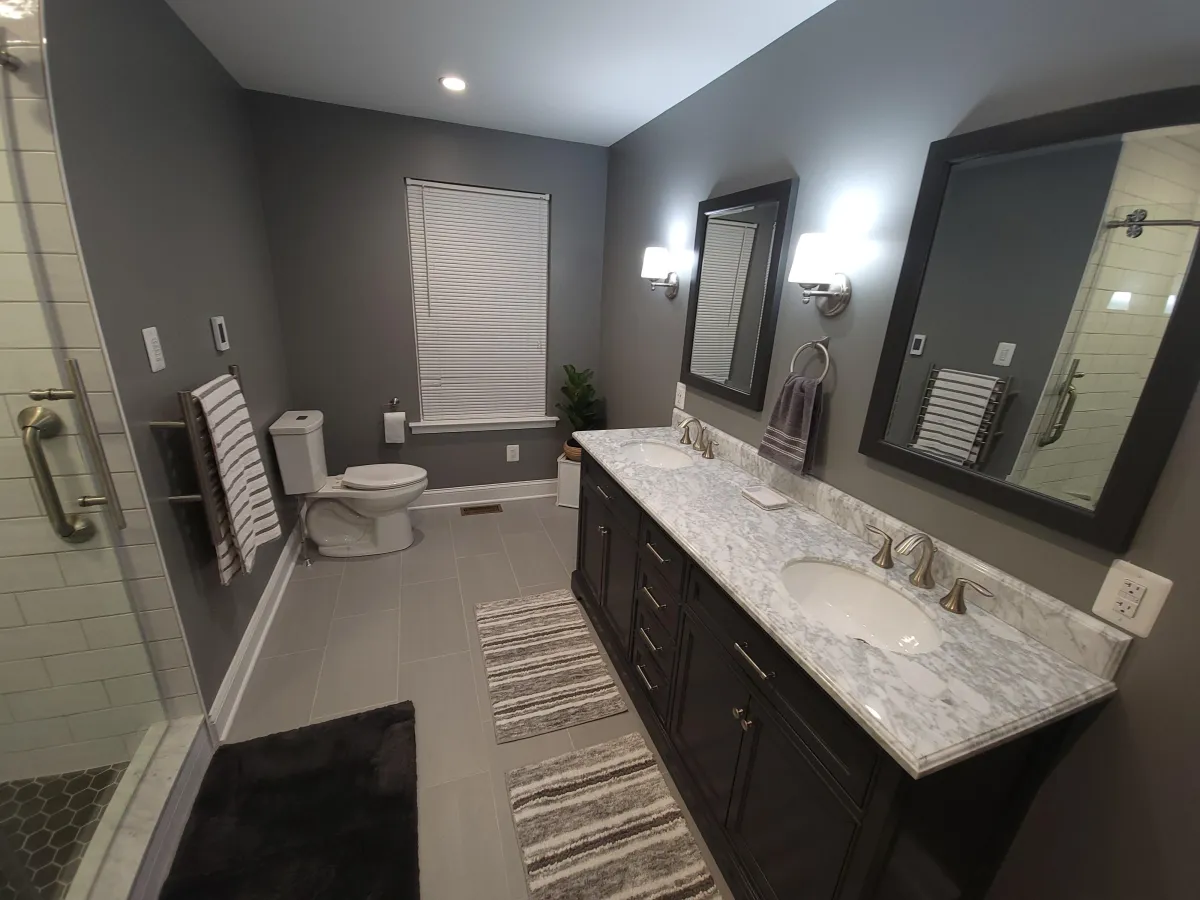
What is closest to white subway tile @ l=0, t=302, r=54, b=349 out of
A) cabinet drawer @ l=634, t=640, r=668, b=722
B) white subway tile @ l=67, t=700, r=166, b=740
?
white subway tile @ l=67, t=700, r=166, b=740

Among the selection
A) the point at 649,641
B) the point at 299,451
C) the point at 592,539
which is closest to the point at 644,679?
the point at 649,641

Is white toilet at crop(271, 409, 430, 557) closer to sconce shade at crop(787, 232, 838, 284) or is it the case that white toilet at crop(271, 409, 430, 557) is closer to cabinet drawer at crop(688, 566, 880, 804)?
cabinet drawer at crop(688, 566, 880, 804)

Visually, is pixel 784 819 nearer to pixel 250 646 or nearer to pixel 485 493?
pixel 250 646

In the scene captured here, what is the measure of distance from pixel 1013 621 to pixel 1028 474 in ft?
1.13

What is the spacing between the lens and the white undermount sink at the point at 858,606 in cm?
120

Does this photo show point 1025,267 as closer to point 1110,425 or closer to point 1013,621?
point 1110,425

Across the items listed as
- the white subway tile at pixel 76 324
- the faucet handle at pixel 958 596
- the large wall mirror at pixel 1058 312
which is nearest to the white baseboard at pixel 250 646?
the white subway tile at pixel 76 324

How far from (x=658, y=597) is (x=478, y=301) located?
2.31 metres

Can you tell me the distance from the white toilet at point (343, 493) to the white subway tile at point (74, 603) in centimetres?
121

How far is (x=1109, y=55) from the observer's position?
93 cm

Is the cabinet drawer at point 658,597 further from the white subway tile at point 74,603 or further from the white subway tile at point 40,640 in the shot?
the white subway tile at point 40,640

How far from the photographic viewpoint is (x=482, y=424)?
3.40 m

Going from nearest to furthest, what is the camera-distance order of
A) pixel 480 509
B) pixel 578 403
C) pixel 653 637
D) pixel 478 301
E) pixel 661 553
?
pixel 661 553
pixel 653 637
pixel 478 301
pixel 578 403
pixel 480 509

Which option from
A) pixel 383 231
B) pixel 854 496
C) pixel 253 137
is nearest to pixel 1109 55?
pixel 854 496
